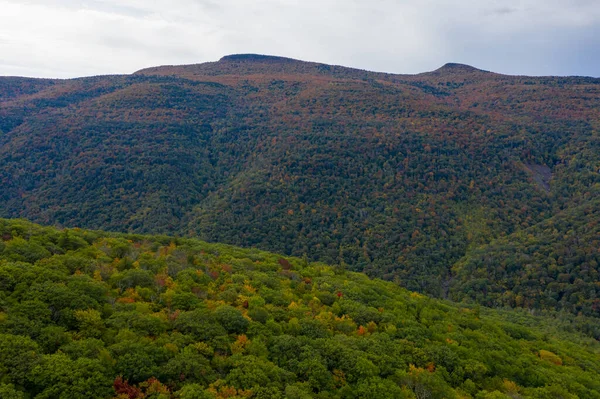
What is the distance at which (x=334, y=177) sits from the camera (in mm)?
131000

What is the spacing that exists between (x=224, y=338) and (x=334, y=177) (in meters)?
109

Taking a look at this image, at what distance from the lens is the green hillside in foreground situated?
19.9 metres

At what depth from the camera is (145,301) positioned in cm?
2961

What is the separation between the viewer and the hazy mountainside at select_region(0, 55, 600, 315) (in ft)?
340

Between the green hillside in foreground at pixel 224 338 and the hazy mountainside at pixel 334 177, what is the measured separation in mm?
57431

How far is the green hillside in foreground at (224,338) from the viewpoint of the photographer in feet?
65.2

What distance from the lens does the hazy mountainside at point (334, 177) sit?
10362 cm

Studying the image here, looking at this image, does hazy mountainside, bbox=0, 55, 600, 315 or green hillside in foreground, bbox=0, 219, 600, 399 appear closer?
green hillside in foreground, bbox=0, 219, 600, 399

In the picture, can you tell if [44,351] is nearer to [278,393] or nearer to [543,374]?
[278,393]

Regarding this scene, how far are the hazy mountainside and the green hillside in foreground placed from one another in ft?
188

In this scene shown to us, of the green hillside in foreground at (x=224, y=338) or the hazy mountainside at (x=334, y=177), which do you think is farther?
the hazy mountainside at (x=334, y=177)

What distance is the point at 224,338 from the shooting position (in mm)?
24875

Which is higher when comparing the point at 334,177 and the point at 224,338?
the point at 334,177

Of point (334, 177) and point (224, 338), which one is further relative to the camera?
point (334, 177)
